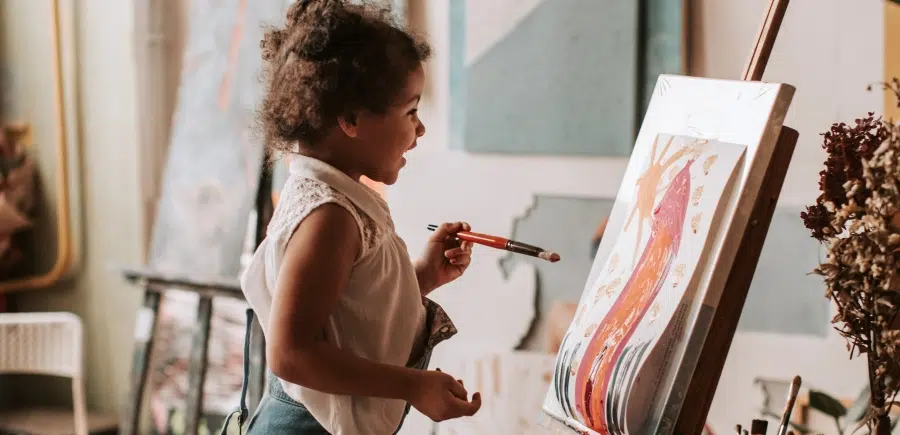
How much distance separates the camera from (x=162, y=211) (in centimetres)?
277

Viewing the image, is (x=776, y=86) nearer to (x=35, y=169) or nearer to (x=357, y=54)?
(x=357, y=54)

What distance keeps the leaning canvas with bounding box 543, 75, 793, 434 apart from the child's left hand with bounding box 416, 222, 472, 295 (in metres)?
0.19

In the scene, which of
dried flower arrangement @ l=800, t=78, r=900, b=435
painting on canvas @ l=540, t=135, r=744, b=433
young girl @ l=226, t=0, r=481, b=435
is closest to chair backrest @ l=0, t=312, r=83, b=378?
young girl @ l=226, t=0, r=481, b=435

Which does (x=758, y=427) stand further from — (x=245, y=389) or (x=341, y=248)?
(x=245, y=389)

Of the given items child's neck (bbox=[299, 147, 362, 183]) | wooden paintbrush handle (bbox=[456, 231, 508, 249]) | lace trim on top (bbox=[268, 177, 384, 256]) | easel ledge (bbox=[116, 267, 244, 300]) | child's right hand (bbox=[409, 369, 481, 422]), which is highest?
child's neck (bbox=[299, 147, 362, 183])

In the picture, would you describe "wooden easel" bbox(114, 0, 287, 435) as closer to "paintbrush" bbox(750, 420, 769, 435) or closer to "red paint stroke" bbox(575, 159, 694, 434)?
"red paint stroke" bbox(575, 159, 694, 434)

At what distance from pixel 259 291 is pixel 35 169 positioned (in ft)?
7.42

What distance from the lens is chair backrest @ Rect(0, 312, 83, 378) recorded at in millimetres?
2852

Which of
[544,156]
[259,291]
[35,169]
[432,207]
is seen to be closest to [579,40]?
[544,156]

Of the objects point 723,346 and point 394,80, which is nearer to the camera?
point 723,346

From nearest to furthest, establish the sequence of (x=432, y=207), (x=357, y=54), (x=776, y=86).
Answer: (x=776, y=86) → (x=357, y=54) → (x=432, y=207)

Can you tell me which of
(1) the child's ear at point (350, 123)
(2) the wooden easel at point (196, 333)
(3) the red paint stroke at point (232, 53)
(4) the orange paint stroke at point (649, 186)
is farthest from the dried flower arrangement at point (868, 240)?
(3) the red paint stroke at point (232, 53)

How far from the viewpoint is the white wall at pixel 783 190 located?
196 centimetres

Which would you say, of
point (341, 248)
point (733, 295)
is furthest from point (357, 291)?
point (733, 295)
